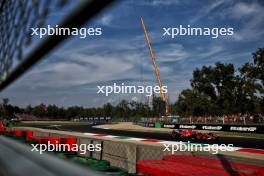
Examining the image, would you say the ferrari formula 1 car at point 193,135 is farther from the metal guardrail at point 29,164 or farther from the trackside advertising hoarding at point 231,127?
the metal guardrail at point 29,164

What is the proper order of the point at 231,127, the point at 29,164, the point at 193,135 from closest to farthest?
1. the point at 29,164
2. the point at 193,135
3. the point at 231,127

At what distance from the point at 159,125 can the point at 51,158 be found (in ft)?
107

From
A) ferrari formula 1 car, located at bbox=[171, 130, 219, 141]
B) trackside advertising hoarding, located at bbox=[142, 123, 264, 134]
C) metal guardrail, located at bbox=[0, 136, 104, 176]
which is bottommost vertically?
ferrari formula 1 car, located at bbox=[171, 130, 219, 141]

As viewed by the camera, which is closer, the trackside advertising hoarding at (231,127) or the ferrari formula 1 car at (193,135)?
the ferrari formula 1 car at (193,135)

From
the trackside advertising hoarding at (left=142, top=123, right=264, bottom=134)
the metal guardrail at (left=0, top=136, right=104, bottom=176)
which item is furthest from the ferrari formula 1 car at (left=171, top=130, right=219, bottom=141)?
the metal guardrail at (left=0, top=136, right=104, bottom=176)

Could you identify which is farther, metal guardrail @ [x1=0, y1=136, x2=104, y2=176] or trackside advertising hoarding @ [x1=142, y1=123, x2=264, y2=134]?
trackside advertising hoarding @ [x1=142, y1=123, x2=264, y2=134]

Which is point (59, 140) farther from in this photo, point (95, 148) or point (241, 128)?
point (241, 128)

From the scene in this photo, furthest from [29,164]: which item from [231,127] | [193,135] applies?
[231,127]

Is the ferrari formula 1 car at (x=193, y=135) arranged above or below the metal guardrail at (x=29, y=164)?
below

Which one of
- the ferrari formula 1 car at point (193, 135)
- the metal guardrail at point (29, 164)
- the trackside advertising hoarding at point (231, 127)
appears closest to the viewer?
the metal guardrail at point (29, 164)

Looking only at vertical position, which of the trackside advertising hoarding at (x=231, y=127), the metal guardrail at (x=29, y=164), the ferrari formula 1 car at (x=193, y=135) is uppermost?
the metal guardrail at (x=29, y=164)

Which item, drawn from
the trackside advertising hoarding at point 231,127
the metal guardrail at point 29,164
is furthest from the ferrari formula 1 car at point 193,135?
the metal guardrail at point 29,164

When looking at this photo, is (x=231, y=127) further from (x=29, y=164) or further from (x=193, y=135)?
(x=29, y=164)

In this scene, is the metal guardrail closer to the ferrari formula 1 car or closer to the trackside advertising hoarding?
the ferrari formula 1 car
